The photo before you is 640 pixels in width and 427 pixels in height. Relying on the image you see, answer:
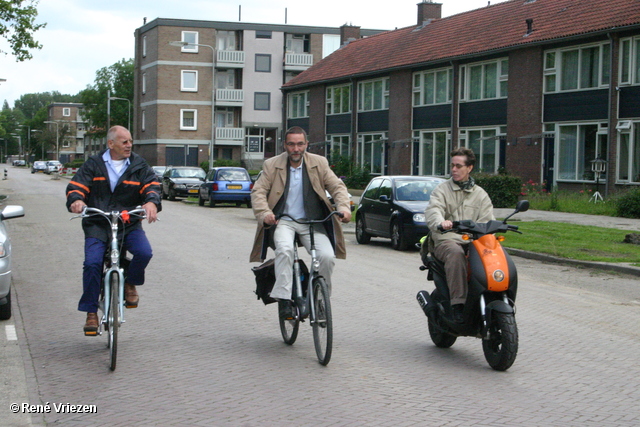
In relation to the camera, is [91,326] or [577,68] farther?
[577,68]

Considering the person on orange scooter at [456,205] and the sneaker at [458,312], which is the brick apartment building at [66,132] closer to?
the person on orange scooter at [456,205]

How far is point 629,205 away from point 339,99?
1016 inches

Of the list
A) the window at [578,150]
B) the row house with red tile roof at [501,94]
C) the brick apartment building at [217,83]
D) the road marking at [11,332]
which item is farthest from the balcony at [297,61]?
the road marking at [11,332]

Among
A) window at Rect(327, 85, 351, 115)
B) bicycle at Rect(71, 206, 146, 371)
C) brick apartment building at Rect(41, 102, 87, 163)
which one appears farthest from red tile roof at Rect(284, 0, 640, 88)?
brick apartment building at Rect(41, 102, 87, 163)

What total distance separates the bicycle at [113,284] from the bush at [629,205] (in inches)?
762

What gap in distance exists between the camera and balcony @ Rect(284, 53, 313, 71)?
6512cm

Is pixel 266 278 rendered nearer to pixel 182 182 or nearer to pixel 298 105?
pixel 182 182

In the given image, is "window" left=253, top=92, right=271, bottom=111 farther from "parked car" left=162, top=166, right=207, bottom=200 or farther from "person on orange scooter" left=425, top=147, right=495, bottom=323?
"person on orange scooter" left=425, top=147, right=495, bottom=323

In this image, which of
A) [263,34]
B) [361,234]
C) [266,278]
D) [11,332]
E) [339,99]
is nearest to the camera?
[266,278]

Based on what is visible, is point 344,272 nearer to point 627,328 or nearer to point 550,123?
point 627,328

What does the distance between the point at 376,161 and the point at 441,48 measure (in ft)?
24.0

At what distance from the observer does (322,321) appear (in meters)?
6.35

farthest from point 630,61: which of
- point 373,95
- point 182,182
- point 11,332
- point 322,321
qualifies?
point 11,332

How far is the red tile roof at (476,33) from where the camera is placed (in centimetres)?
2994
